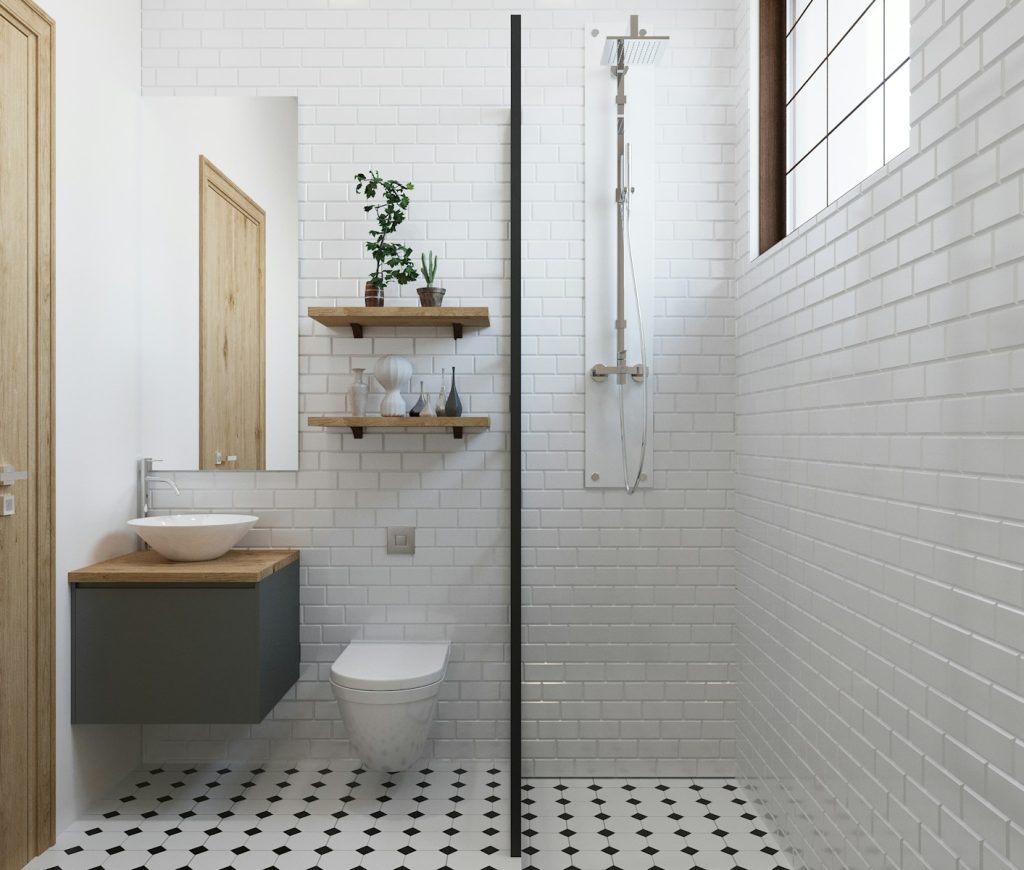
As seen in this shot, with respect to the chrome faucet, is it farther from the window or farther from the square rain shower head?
the window

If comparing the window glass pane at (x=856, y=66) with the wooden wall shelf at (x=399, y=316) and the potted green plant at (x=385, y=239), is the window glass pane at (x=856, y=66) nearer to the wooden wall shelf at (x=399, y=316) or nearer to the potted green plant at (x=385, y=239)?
the wooden wall shelf at (x=399, y=316)

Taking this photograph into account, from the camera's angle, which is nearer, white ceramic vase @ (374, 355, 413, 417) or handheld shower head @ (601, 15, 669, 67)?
handheld shower head @ (601, 15, 669, 67)

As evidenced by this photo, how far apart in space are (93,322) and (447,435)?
1.24 metres

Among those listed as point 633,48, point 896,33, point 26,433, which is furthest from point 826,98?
point 26,433

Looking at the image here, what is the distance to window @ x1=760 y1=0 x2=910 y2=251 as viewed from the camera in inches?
73.6

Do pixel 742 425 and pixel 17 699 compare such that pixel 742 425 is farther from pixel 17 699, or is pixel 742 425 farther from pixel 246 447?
pixel 17 699

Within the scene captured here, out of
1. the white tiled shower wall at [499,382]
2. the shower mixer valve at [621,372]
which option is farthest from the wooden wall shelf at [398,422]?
the shower mixer valve at [621,372]

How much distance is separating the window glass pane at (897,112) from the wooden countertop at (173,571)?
213cm

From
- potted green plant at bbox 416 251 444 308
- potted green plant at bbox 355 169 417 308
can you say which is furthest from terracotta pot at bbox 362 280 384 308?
potted green plant at bbox 416 251 444 308

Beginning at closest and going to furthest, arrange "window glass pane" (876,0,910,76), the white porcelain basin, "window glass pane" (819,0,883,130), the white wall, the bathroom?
"window glass pane" (876,0,910,76), "window glass pane" (819,0,883,130), the bathroom, the white wall, the white porcelain basin

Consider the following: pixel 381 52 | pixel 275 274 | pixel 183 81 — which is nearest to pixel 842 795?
pixel 275 274

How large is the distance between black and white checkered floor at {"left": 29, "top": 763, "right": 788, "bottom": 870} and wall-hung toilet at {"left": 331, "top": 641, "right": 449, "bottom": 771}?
0.23m

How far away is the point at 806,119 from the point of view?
2.43 m

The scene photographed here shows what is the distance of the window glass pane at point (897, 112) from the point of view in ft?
5.84
